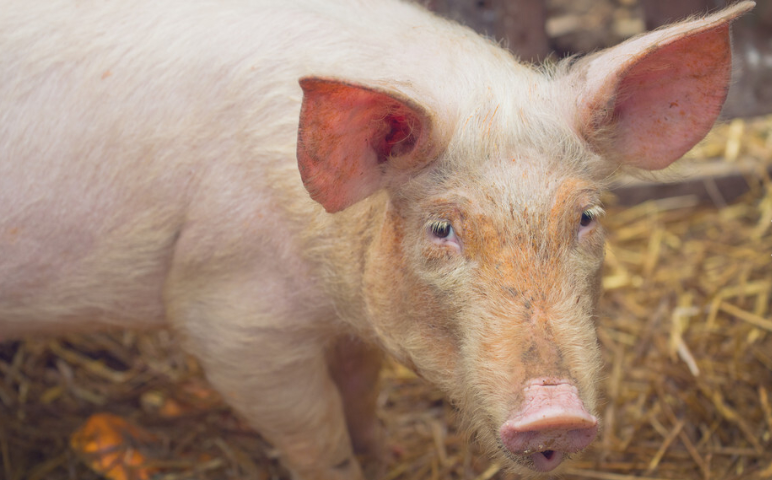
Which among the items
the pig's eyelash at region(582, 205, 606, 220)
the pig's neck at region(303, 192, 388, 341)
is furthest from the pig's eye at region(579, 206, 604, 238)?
the pig's neck at region(303, 192, 388, 341)

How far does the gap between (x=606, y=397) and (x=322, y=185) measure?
2064mm

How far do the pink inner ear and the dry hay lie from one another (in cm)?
98

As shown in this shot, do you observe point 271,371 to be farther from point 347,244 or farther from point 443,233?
point 443,233

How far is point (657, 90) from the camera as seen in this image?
6.96ft

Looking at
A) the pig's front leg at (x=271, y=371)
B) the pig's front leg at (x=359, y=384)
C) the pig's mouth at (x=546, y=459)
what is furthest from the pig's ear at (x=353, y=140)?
the pig's front leg at (x=359, y=384)

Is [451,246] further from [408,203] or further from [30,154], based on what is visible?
[30,154]

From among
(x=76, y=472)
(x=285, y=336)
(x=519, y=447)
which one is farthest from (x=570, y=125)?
(x=76, y=472)

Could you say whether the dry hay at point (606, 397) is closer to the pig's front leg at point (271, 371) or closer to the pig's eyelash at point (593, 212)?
the pig's front leg at point (271, 371)

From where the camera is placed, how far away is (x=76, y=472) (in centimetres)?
320

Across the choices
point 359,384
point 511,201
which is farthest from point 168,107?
point 359,384

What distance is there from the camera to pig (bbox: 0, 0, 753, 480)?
6.10 feet

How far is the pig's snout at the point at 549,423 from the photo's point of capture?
1.64 m

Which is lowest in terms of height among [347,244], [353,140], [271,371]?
[271,371]

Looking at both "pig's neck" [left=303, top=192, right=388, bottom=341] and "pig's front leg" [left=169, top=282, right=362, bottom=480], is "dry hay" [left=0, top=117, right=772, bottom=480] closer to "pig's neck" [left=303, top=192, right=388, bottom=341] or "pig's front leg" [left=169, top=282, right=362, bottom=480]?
"pig's front leg" [left=169, top=282, right=362, bottom=480]
